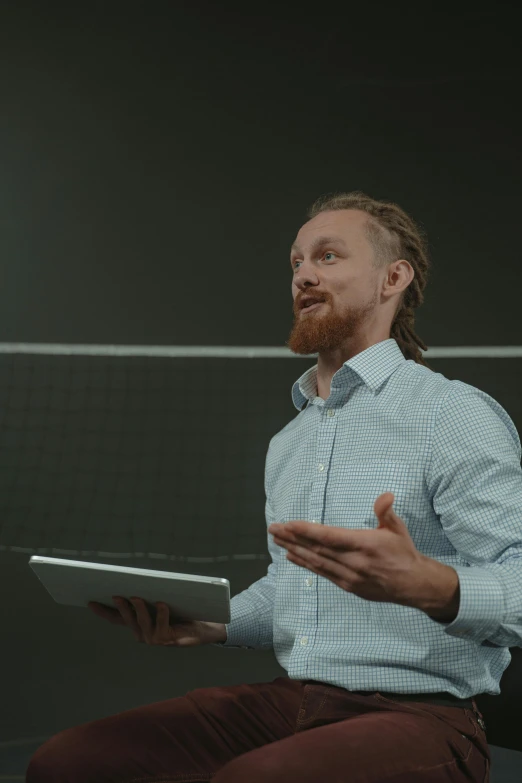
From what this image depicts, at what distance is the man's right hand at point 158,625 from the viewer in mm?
1446

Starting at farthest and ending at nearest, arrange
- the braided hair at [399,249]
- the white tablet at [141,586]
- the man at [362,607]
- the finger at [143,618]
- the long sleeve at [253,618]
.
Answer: the braided hair at [399,249] → the long sleeve at [253,618] → the finger at [143,618] → the white tablet at [141,586] → the man at [362,607]

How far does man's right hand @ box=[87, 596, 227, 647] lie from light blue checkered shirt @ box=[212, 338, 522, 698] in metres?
0.06

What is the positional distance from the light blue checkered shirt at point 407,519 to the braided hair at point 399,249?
0.81 ft

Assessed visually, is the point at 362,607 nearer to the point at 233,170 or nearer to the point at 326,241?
the point at 326,241

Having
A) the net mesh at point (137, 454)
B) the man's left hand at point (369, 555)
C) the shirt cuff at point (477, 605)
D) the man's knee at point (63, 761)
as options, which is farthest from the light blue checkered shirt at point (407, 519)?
the net mesh at point (137, 454)

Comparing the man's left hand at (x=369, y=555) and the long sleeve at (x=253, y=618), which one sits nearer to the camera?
the man's left hand at (x=369, y=555)

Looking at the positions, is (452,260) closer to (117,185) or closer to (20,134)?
(117,185)

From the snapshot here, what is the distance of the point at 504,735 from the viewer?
1.36 meters

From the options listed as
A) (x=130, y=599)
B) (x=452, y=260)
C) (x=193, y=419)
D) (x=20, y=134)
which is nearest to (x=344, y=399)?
(x=130, y=599)

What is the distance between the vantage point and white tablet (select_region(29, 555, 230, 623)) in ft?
4.17

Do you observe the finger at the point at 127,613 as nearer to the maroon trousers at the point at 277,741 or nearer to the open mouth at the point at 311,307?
the maroon trousers at the point at 277,741

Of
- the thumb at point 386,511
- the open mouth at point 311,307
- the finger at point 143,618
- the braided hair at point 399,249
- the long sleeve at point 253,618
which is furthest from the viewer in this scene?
the braided hair at point 399,249

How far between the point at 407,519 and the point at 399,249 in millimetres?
732

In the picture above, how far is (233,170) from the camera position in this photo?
3.59 metres
